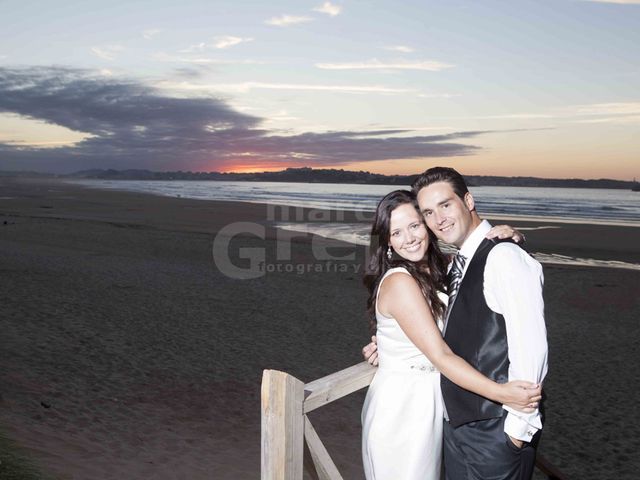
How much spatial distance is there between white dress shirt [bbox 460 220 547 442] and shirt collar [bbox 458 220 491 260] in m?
0.24

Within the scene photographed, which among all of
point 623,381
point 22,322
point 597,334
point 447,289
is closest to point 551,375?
point 623,381

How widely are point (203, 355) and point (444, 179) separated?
6.47 meters

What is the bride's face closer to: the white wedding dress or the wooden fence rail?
the white wedding dress

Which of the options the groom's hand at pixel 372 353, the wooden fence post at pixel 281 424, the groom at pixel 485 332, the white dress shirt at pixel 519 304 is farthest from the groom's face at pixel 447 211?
the wooden fence post at pixel 281 424

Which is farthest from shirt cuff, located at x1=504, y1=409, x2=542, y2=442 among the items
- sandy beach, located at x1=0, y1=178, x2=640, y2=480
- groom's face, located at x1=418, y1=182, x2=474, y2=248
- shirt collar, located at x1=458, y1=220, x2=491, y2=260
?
sandy beach, located at x1=0, y1=178, x2=640, y2=480

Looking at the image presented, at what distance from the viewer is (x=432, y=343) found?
2.44 metres

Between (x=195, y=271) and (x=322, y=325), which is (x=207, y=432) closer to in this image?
(x=322, y=325)

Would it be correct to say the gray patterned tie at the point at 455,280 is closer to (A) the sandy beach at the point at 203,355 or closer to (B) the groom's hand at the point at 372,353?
(B) the groom's hand at the point at 372,353

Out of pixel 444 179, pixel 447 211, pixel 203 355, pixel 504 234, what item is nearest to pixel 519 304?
pixel 504 234

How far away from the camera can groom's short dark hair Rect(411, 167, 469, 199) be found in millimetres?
2725

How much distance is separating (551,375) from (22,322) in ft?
26.1

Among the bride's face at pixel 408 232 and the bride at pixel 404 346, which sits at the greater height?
the bride's face at pixel 408 232

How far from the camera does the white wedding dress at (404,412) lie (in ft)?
8.99

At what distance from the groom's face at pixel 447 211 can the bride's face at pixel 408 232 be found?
0.12 meters
